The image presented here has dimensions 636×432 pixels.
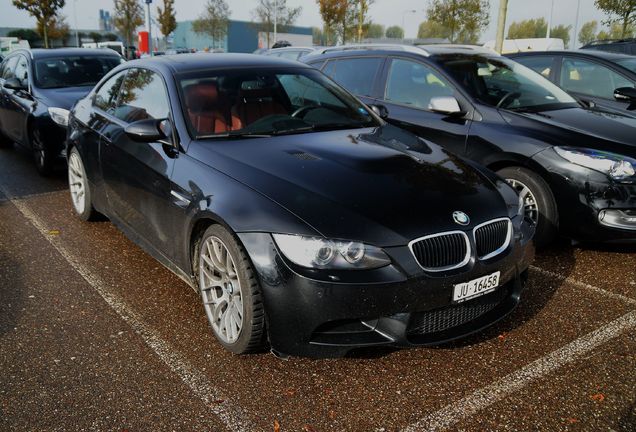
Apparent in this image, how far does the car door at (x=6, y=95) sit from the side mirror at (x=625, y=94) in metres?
7.73

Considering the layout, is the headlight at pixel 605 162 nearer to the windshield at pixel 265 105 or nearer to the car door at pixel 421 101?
the car door at pixel 421 101

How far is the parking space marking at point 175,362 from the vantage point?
103 inches

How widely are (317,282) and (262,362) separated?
715 millimetres

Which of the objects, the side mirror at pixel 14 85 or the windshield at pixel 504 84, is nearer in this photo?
the windshield at pixel 504 84

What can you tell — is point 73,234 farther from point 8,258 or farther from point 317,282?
point 317,282

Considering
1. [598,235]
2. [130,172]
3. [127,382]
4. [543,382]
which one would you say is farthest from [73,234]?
[598,235]

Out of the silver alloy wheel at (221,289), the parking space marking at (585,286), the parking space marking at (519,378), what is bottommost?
the parking space marking at (519,378)

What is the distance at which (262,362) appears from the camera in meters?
3.04

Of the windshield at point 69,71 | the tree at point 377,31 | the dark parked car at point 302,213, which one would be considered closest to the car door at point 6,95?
the windshield at point 69,71

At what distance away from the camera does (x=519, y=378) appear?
9.50 ft

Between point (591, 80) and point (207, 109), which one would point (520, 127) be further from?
point (591, 80)

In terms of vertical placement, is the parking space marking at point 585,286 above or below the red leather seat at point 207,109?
below

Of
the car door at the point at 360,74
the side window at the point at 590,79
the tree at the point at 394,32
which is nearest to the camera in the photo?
the car door at the point at 360,74

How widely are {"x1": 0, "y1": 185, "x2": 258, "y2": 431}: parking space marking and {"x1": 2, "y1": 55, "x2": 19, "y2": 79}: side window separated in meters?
4.96
